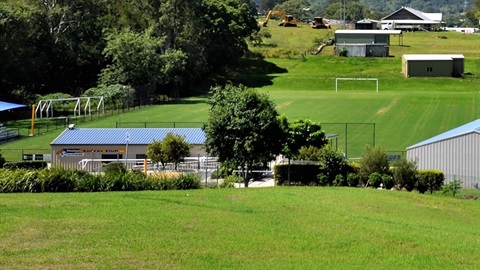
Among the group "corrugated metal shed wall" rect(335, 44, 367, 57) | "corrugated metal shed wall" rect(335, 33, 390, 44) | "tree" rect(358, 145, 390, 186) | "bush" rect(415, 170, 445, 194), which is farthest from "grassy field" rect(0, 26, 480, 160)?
"bush" rect(415, 170, 445, 194)

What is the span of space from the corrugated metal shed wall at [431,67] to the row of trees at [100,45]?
2220cm

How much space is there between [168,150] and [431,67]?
185ft

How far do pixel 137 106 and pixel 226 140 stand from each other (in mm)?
39202

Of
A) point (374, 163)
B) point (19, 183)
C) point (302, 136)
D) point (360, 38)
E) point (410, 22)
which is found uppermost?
point (410, 22)

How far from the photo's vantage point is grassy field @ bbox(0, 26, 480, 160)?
54.9 meters

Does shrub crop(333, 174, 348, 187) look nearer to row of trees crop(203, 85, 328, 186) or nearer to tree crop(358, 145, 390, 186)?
tree crop(358, 145, 390, 186)

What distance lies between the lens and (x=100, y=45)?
287 feet

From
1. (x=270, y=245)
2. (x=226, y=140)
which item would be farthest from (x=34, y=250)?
(x=226, y=140)

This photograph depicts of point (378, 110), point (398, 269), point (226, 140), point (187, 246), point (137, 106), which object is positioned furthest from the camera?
point (137, 106)

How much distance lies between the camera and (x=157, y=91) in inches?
3344

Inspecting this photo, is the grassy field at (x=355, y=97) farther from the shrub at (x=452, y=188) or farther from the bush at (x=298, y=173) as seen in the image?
the shrub at (x=452, y=188)

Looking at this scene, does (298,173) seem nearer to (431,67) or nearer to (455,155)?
(455,155)

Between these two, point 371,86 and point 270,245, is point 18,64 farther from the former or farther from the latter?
point 270,245

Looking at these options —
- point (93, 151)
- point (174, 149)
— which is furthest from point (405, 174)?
point (93, 151)
